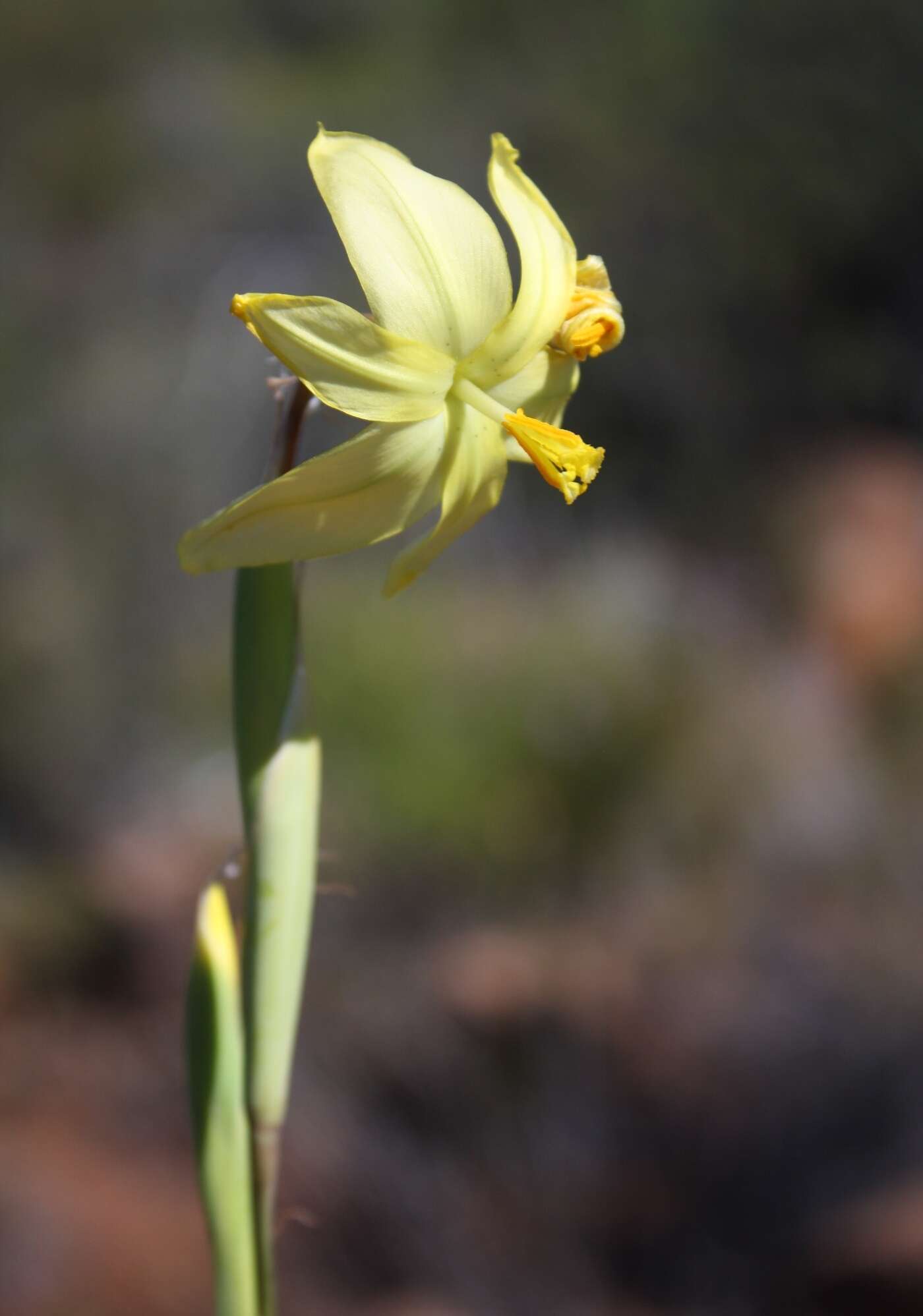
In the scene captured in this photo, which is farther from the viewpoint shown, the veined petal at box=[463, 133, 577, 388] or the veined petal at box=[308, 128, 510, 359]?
the veined petal at box=[463, 133, 577, 388]

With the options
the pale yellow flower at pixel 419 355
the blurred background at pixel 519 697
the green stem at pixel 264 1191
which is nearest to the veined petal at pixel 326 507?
the pale yellow flower at pixel 419 355

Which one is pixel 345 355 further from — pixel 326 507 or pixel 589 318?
pixel 589 318

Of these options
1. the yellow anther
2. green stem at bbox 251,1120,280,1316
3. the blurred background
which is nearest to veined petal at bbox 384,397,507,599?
the yellow anther

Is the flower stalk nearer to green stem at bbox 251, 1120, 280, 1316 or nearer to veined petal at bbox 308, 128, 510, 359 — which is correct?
green stem at bbox 251, 1120, 280, 1316

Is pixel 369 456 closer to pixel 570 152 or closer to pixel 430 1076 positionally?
pixel 430 1076

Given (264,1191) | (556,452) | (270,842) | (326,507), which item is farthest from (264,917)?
(556,452)

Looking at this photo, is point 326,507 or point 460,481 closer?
point 326,507
